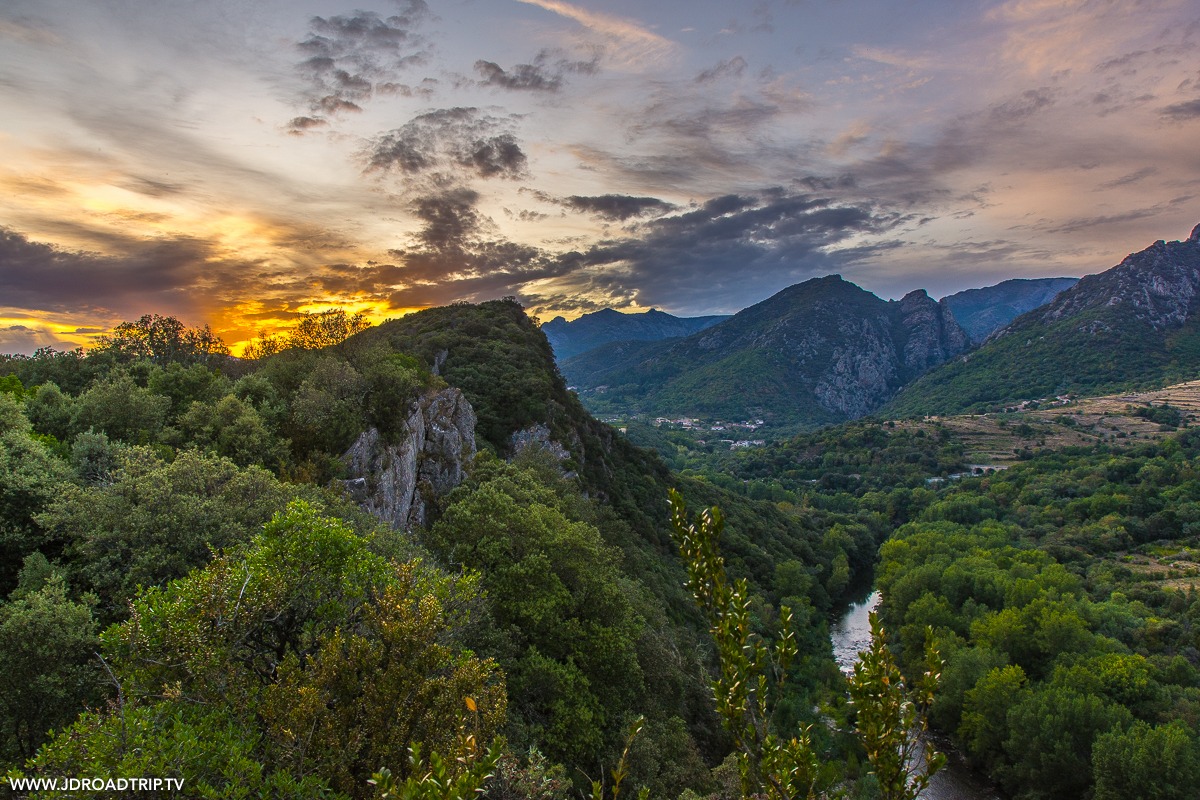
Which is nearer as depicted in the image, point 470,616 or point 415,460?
point 470,616

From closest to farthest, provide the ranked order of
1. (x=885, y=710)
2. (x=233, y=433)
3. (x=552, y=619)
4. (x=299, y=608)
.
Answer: (x=885, y=710) → (x=299, y=608) → (x=552, y=619) → (x=233, y=433)

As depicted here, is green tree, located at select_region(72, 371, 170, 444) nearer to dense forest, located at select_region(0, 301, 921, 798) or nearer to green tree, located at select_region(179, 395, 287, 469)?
dense forest, located at select_region(0, 301, 921, 798)

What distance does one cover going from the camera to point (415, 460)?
1436 inches

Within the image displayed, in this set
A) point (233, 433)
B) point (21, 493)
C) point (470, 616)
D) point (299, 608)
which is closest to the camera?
point (299, 608)

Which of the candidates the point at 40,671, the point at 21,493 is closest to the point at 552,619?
the point at 40,671

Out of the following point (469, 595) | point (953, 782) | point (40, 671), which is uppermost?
Answer: point (40, 671)

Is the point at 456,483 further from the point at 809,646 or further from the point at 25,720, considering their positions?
the point at 809,646

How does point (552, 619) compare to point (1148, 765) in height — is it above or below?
above

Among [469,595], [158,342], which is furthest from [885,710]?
[158,342]

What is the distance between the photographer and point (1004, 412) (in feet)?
555

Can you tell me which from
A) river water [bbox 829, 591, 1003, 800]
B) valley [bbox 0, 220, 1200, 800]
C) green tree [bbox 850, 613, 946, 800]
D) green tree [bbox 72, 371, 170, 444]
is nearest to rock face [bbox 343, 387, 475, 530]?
valley [bbox 0, 220, 1200, 800]

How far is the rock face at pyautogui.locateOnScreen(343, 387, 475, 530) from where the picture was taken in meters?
29.5

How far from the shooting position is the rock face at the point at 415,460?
1163 inches

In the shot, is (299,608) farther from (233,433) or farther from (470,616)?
(233,433)
